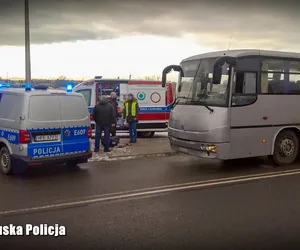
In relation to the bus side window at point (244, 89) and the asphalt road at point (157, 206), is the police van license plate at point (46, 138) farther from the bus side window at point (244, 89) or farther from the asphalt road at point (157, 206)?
the bus side window at point (244, 89)

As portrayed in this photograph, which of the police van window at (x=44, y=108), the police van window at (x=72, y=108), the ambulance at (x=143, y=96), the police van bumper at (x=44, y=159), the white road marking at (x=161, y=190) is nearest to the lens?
the white road marking at (x=161, y=190)

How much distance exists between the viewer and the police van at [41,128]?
777 cm

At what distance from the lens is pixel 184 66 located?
9734 millimetres

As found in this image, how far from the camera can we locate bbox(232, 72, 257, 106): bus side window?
8562 mm

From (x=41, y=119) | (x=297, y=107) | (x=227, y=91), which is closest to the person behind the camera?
(x=41, y=119)

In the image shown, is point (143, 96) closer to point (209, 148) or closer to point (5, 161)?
point (209, 148)

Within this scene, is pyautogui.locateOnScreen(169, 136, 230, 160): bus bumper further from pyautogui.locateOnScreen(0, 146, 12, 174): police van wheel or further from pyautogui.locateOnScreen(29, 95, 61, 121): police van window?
pyautogui.locateOnScreen(0, 146, 12, 174): police van wheel

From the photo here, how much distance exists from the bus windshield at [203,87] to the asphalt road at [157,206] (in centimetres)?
165

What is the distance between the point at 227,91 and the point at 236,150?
1.39 m

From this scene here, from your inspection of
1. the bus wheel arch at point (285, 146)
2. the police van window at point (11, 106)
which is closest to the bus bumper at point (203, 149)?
the bus wheel arch at point (285, 146)

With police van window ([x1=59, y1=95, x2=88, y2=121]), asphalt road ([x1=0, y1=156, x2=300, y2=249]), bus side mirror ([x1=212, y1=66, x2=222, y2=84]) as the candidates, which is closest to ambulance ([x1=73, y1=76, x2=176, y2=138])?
asphalt road ([x1=0, y1=156, x2=300, y2=249])

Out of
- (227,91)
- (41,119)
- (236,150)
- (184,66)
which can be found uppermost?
(184,66)

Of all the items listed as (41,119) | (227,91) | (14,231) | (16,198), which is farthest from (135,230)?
(227,91)

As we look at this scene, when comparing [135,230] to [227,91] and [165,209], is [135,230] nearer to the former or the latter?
[165,209]
